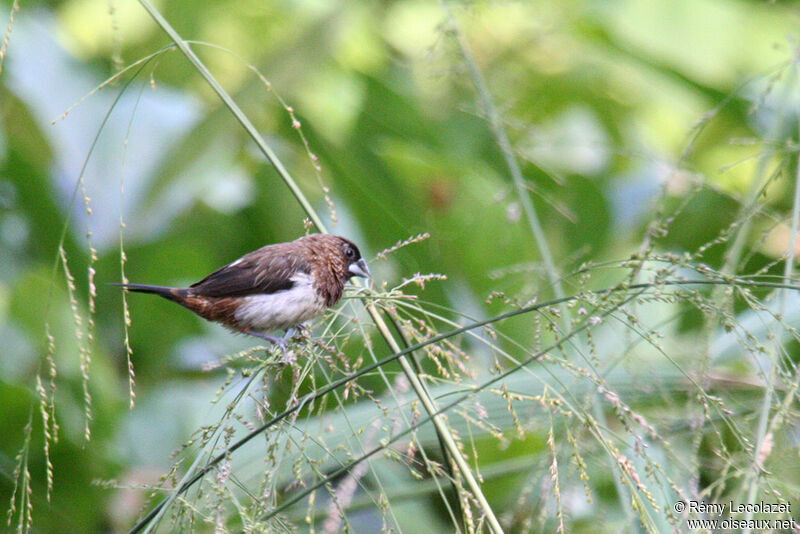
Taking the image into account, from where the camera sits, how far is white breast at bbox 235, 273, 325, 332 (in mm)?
2367

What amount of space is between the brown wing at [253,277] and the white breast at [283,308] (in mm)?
22

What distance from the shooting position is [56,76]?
13.5 ft

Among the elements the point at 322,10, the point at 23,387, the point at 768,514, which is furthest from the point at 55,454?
the point at 322,10

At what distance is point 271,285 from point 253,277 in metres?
0.06

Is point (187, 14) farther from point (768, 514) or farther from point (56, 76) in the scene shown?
point (768, 514)

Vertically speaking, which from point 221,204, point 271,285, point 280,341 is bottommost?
point 280,341

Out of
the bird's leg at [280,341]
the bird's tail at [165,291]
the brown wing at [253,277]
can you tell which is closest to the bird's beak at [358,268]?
the brown wing at [253,277]

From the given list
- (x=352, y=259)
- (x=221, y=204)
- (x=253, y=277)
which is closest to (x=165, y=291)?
(x=253, y=277)

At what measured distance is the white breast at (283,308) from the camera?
93.2 inches

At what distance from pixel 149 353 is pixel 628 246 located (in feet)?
6.83

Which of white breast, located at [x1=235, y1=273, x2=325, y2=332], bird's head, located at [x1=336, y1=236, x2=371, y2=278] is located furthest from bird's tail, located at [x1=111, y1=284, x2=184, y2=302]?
bird's head, located at [x1=336, y1=236, x2=371, y2=278]

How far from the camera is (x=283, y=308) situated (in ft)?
7.92

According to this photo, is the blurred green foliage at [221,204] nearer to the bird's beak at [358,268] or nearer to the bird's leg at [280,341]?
the bird's beak at [358,268]

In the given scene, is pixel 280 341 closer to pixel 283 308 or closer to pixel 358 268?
pixel 283 308
